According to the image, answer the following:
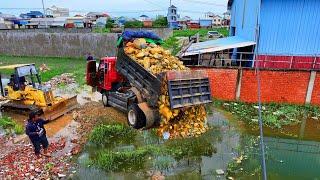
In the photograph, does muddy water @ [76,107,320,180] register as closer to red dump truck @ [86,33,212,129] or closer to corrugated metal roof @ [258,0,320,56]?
red dump truck @ [86,33,212,129]

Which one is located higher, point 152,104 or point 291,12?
point 291,12

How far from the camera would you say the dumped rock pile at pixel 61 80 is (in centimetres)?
1795

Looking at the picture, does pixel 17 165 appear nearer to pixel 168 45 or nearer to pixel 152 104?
pixel 152 104

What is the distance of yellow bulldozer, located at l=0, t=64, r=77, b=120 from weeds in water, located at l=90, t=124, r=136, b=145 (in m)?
2.22

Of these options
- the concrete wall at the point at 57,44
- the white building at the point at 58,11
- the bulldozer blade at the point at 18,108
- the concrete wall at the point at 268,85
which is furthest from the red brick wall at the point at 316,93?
the white building at the point at 58,11

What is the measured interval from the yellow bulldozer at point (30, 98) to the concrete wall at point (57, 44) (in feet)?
49.5

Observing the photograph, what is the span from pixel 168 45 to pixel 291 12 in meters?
17.8

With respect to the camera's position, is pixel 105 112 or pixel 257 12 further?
pixel 257 12

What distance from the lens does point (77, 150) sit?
9.20 metres

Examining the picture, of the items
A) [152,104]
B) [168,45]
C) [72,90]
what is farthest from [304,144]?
[168,45]

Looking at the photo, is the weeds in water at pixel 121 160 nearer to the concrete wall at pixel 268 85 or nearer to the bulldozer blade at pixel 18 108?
the bulldozer blade at pixel 18 108

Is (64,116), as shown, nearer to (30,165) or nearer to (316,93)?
(30,165)

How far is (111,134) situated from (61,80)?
31.3 ft

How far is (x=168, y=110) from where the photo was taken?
9.92m
